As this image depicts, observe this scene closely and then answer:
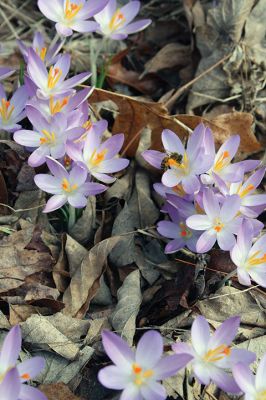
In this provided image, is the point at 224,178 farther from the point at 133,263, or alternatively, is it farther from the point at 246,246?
the point at 133,263

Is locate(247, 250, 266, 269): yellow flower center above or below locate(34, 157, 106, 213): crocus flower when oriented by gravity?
below

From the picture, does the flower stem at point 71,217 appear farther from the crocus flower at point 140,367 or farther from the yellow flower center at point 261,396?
the yellow flower center at point 261,396

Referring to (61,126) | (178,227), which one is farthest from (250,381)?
(61,126)

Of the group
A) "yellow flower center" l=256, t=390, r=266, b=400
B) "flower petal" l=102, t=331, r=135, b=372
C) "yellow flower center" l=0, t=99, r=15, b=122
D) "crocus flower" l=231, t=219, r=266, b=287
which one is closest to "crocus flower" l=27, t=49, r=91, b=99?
"yellow flower center" l=0, t=99, r=15, b=122

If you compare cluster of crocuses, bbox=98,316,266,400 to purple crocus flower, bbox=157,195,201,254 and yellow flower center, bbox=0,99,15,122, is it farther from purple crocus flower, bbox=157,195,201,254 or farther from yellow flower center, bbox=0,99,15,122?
yellow flower center, bbox=0,99,15,122

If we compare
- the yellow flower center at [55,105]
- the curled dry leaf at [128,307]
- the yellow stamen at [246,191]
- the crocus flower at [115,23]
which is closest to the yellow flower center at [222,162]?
the yellow stamen at [246,191]

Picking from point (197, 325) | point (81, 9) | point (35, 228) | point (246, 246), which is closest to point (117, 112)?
point (81, 9)
